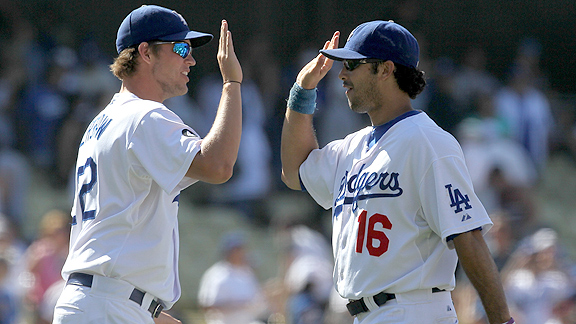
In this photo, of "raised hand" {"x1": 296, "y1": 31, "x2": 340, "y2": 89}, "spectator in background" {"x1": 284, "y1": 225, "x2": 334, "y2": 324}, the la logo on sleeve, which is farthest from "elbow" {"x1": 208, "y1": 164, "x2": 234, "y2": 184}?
"spectator in background" {"x1": 284, "y1": 225, "x2": 334, "y2": 324}

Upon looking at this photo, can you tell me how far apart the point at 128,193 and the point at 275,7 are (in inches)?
382

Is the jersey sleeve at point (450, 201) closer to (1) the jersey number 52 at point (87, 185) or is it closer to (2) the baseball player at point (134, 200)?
(2) the baseball player at point (134, 200)

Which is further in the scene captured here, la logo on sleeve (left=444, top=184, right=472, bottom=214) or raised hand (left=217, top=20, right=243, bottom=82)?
raised hand (left=217, top=20, right=243, bottom=82)

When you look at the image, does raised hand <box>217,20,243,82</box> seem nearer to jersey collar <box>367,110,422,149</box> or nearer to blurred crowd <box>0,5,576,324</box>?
jersey collar <box>367,110,422,149</box>

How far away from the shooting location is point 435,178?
3053 mm

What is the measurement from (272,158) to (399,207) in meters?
7.33

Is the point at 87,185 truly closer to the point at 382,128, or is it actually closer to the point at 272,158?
the point at 382,128

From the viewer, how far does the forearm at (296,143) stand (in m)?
3.66

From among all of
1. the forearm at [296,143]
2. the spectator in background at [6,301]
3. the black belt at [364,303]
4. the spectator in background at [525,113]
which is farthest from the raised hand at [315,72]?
the spectator in background at [525,113]

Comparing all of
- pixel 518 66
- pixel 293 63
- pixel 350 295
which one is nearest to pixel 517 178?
pixel 518 66

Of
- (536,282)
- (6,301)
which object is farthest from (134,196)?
(536,282)

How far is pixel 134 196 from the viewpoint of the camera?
3.14 meters

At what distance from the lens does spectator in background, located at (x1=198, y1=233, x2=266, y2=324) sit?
801 cm

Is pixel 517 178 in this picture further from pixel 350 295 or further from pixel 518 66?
pixel 350 295
